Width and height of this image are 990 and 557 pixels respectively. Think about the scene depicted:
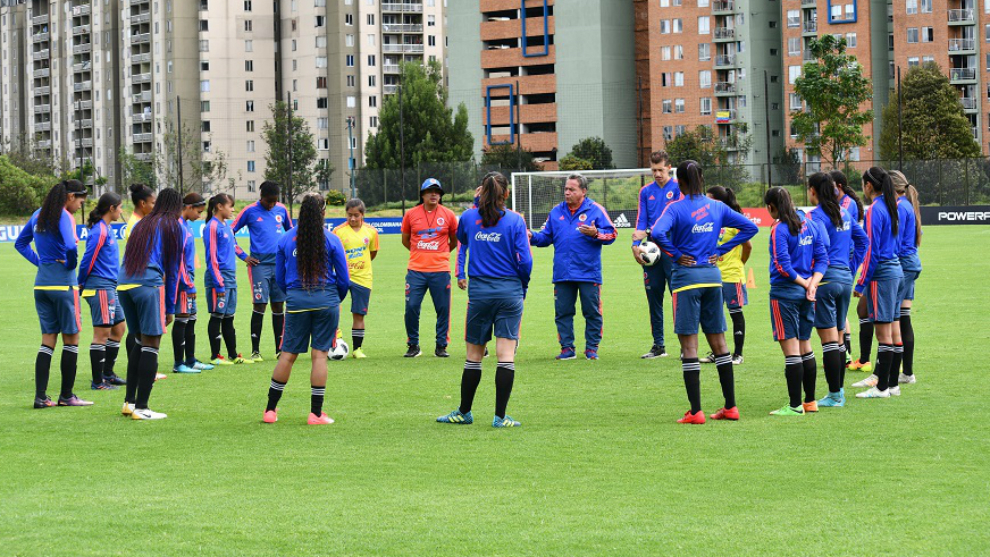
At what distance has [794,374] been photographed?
9.34 meters

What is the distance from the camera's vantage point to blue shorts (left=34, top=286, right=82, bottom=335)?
1044cm

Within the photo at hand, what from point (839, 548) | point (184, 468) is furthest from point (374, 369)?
point (839, 548)

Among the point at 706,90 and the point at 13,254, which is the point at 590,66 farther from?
the point at 13,254

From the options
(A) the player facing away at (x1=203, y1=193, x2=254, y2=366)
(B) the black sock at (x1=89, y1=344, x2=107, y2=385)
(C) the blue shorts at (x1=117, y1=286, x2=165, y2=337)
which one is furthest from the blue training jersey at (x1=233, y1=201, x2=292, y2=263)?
(C) the blue shorts at (x1=117, y1=286, x2=165, y2=337)

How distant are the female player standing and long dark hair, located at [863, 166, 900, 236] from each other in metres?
1.06

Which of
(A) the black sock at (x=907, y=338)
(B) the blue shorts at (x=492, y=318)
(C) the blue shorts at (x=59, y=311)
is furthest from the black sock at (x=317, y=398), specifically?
(A) the black sock at (x=907, y=338)

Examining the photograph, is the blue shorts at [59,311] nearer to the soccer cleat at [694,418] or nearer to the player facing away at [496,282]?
the player facing away at [496,282]

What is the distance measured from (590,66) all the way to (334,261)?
98.7 m

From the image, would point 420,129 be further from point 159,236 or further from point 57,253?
point 159,236

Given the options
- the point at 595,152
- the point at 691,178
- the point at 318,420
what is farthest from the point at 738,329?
the point at 595,152

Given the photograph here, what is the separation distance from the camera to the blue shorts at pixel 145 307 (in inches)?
385

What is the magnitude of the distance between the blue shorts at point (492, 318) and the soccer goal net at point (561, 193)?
145ft

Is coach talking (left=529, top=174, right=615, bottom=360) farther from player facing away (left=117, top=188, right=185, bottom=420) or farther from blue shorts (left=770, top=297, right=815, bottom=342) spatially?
player facing away (left=117, top=188, right=185, bottom=420)

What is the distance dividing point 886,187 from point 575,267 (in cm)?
429
